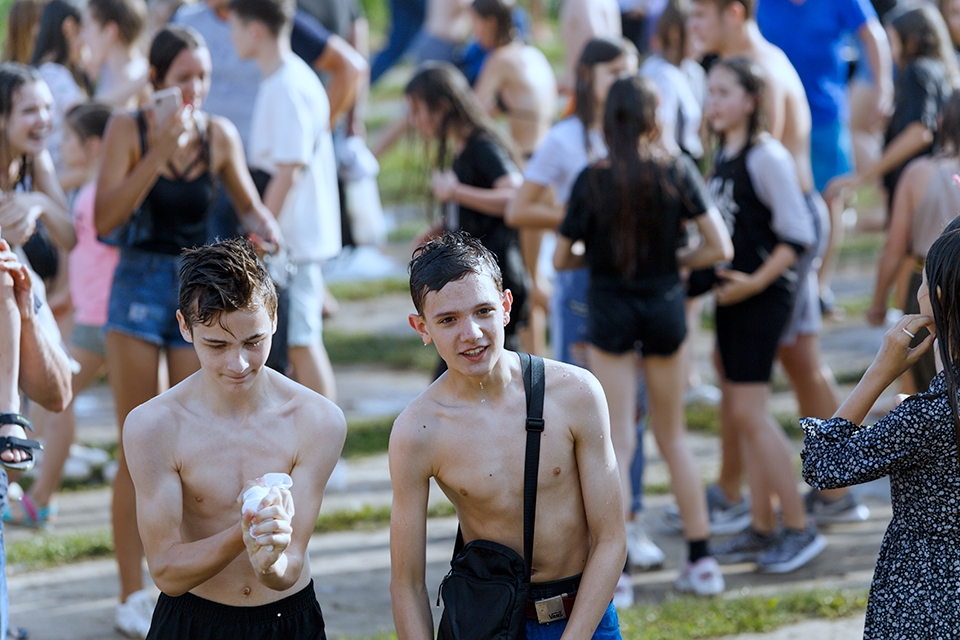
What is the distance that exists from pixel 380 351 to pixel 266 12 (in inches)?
138

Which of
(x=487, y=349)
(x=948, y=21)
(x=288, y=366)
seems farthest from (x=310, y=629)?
(x=948, y=21)

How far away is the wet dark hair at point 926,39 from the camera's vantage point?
6.05 m

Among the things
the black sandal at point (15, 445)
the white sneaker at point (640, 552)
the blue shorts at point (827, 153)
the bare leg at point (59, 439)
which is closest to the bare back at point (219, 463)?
the black sandal at point (15, 445)

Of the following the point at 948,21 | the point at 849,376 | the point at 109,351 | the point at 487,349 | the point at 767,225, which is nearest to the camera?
the point at 487,349

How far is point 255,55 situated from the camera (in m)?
5.46

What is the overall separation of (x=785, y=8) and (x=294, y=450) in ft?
17.5

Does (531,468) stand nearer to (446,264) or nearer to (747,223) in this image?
(446,264)

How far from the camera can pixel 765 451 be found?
5.02 meters

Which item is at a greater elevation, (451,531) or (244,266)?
(244,266)

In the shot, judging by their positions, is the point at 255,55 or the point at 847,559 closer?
the point at 847,559

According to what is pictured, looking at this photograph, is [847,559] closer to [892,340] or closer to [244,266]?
[892,340]

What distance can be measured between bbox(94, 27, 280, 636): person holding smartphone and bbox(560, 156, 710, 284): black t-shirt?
1.44 meters

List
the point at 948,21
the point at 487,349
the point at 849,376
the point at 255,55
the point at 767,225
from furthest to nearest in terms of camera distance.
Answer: the point at 849,376 < the point at 948,21 < the point at 255,55 < the point at 767,225 < the point at 487,349

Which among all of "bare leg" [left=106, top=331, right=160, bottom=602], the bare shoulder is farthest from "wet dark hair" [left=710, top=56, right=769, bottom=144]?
the bare shoulder
